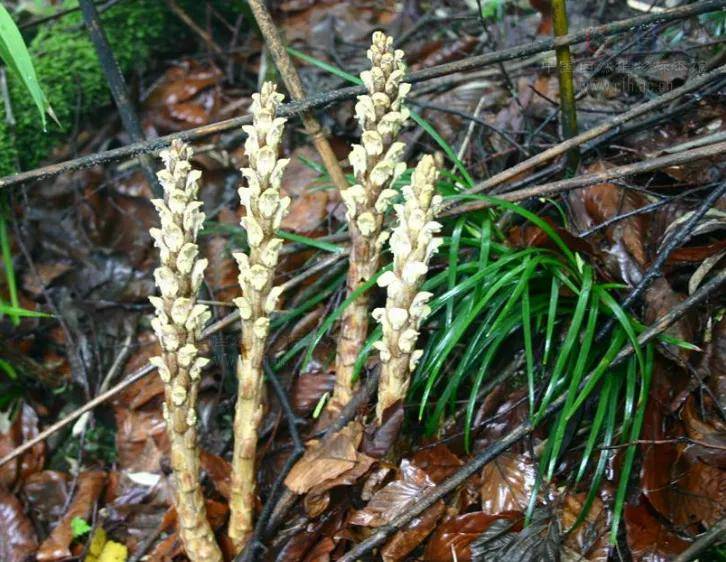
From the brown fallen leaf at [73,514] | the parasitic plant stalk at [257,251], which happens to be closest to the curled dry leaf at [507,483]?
the parasitic plant stalk at [257,251]

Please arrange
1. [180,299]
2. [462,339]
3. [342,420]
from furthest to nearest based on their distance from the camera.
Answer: [462,339], [342,420], [180,299]

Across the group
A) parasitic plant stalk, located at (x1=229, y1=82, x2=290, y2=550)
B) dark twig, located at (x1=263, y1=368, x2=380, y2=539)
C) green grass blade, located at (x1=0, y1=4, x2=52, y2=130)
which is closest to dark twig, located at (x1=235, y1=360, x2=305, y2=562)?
dark twig, located at (x1=263, y1=368, x2=380, y2=539)

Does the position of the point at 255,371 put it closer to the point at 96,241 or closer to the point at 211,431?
the point at 211,431

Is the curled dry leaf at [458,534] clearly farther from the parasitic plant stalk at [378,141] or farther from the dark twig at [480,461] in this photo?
the parasitic plant stalk at [378,141]

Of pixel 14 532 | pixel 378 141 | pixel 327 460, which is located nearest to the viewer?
pixel 378 141

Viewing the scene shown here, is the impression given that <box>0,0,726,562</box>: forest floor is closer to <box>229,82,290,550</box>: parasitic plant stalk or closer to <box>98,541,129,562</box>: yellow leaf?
<box>98,541,129,562</box>: yellow leaf

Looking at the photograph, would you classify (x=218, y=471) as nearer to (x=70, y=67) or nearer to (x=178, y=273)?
(x=178, y=273)

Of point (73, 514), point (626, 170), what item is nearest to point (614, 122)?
point (626, 170)
